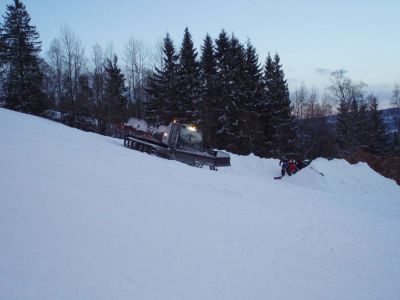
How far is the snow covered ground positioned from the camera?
3.91 m

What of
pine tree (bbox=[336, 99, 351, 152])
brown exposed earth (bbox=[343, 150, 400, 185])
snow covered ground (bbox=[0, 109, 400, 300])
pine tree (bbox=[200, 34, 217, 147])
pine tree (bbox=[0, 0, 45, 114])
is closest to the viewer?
snow covered ground (bbox=[0, 109, 400, 300])

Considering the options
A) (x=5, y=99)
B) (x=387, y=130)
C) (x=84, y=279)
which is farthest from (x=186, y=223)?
(x=387, y=130)

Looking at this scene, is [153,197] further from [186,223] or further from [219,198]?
[219,198]

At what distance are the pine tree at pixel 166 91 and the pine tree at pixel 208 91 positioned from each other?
2.93m

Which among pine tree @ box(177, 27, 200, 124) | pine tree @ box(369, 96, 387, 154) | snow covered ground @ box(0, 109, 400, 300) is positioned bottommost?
snow covered ground @ box(0, 109, 400, 300)

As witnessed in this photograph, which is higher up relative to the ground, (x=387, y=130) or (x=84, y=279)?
(x=387, y=130)

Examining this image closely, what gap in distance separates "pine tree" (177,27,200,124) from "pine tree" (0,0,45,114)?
13.9 m

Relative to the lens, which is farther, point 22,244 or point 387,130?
point 387,130

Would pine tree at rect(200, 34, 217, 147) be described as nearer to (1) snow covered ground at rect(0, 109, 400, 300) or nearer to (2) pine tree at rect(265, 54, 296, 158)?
→ (2) pine tree at rect(265, 54, 296, 158)

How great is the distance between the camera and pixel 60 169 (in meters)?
8.12

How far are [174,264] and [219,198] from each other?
15.7 feet

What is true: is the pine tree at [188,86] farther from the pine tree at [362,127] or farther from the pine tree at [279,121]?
the pine tree at [362,127]

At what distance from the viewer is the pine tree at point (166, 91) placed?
35469mm

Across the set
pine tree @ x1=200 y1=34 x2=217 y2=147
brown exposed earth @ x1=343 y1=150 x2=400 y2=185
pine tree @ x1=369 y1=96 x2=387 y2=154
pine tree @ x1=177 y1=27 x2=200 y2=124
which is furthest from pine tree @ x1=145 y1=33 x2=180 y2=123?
pine tree @ x1=369 y1=96 x2=387 y2=154
